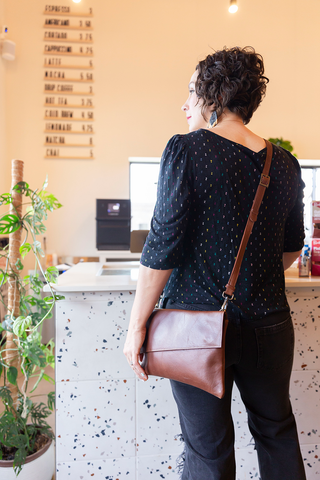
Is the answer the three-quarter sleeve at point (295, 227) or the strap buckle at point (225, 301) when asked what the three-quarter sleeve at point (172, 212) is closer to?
the strap buckle at point (225, 301)

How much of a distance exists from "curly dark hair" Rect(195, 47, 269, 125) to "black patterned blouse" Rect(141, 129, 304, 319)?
4.8 inches

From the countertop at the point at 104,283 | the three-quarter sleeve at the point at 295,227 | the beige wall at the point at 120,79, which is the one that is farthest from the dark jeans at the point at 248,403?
the beige wall at the point at 120,79

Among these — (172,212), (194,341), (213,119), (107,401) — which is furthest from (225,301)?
(107,401)

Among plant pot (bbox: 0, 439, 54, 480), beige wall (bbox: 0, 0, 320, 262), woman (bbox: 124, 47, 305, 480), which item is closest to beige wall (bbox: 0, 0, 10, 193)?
beige wall (bbox: 0, 0, 320, 262)

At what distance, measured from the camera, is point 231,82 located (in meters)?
0.83

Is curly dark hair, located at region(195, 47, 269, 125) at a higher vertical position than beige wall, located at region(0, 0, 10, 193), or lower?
lower

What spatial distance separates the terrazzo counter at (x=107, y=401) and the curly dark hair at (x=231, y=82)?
2.34ft

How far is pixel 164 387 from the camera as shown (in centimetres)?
132

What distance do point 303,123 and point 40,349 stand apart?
12.8 feet

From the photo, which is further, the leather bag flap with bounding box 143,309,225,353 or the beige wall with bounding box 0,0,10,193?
the beige wall with bounding box 0,0,10,193

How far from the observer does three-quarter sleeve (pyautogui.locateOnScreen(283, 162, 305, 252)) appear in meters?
0.99

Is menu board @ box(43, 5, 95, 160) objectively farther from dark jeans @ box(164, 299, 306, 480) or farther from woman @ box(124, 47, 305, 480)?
dark jeans @ box(164, 299, 306, 480)

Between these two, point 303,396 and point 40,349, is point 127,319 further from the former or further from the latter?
point 303,396

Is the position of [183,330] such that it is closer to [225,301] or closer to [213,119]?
[225,301]
